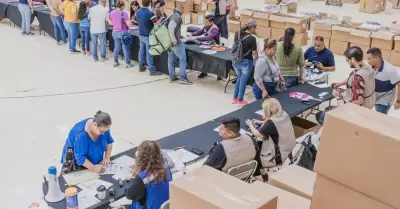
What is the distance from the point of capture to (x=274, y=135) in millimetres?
4688

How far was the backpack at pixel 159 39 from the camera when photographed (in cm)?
802

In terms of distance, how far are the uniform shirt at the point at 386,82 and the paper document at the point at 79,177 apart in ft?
11.4

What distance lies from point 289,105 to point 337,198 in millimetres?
3518

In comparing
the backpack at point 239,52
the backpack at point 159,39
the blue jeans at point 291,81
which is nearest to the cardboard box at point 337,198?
the blue jeans at point 291,81

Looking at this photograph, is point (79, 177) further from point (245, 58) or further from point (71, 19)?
point (71, 19)

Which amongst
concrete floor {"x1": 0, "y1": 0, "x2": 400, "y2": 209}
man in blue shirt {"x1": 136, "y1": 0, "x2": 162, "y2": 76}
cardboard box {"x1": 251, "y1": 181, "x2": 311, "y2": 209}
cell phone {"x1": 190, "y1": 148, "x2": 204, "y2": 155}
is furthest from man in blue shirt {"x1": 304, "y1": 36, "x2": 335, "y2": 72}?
cardboard box {"x1": 251, "y1": 181, "x2": 311, "y2": 209}

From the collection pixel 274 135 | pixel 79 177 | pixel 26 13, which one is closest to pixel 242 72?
pixel 274 135

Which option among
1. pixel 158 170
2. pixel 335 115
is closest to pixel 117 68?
pixel 158 170

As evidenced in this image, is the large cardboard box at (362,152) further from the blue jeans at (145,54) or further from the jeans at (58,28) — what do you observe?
the jeans at (58,28)

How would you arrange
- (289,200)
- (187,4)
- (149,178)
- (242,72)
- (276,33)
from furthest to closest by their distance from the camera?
(187,4), (276,33), (242,72), (149,178), (289,200)

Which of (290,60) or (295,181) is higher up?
(290,60)

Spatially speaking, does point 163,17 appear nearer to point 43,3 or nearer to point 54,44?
point 54,44

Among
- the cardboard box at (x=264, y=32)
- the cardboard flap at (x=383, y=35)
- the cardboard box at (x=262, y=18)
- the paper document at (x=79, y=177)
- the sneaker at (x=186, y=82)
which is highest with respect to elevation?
the cardboard box at (x=262, y=18)

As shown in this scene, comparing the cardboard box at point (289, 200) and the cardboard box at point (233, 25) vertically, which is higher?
the cardboard box at point (233, 25)
